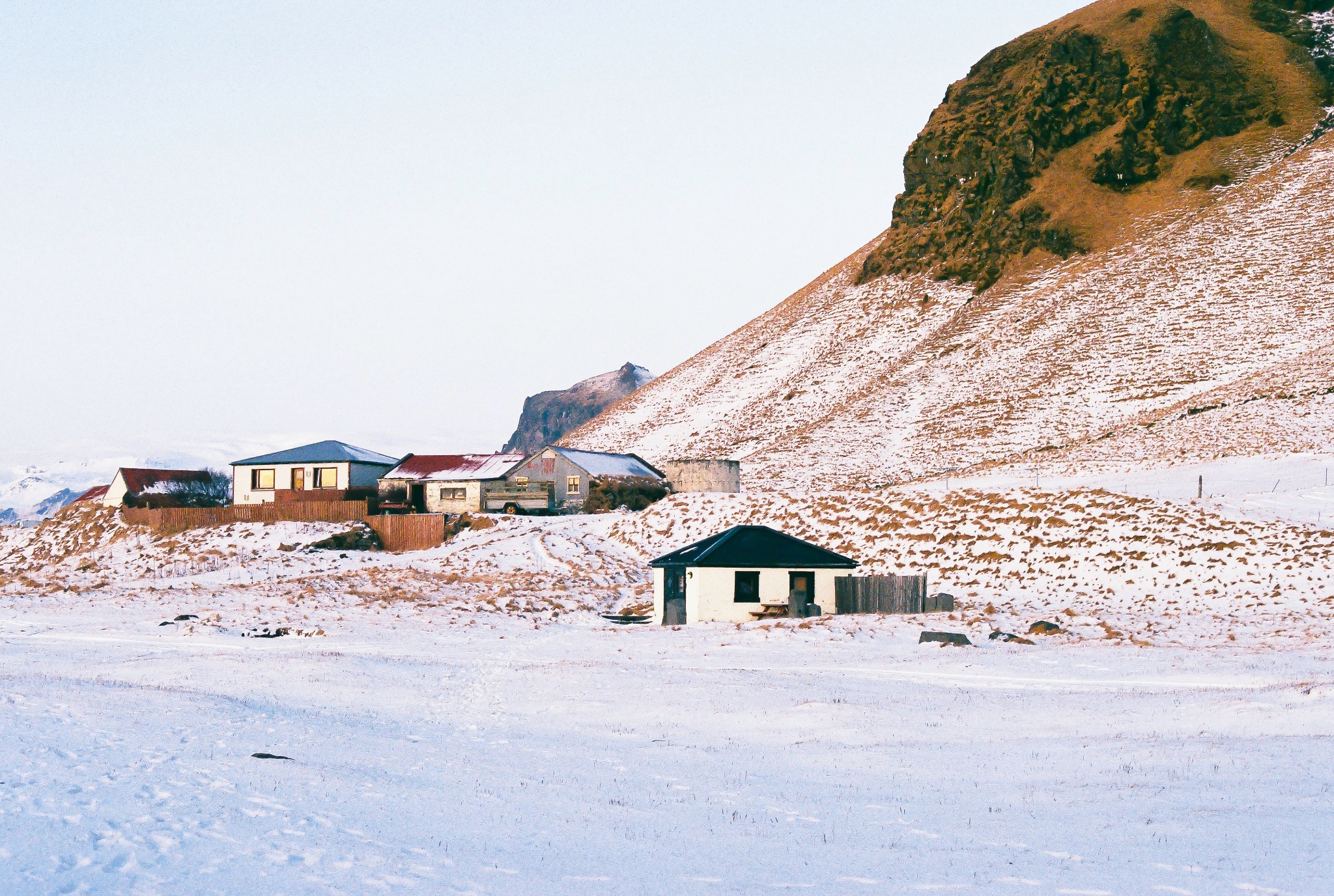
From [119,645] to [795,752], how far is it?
2491cm

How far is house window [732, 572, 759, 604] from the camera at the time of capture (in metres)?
41.1

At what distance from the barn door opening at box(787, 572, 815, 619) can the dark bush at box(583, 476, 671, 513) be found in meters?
32.9

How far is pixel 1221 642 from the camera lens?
3150 centimetres

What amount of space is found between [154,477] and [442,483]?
23.4m

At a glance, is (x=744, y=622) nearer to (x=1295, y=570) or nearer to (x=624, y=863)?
(x=1295, y=570)

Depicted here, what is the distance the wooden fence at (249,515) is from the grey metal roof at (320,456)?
A: 7.72 m

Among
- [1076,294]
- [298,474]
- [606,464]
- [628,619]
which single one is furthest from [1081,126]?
[628,619]

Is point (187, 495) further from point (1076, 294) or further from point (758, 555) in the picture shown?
point (1076, 294)

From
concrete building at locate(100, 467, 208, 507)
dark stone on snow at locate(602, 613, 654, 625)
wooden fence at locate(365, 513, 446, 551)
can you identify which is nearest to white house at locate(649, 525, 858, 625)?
dark stone on snow at locate(602, 613, 654, 625)

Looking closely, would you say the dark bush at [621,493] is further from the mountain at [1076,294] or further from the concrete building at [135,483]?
the concrete building at [135,483]

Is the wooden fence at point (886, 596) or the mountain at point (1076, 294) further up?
the mountain at point (1076, 294)

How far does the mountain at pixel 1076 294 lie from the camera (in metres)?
88.0

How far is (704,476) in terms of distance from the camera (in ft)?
256

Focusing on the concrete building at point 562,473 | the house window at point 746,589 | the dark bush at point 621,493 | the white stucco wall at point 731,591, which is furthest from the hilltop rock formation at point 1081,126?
the house window at point 746,589
